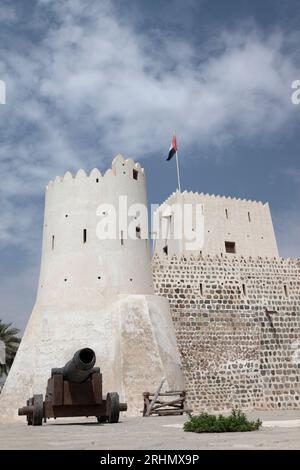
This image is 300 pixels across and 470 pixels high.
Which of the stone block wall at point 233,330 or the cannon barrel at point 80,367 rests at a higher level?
the stone block wall at point 233,330

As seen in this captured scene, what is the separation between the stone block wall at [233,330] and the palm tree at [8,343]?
13.5 meters

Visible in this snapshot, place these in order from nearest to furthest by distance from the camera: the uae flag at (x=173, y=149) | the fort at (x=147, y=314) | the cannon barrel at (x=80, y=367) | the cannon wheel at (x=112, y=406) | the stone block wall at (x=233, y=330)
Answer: the cannon barrel at (x=80, y=367), the cannon wheel at (x=112, y=406), the fort at (x=147, y=314), the stone block wall at (x=233, y=330), the uae flag at (x=173, y=149)

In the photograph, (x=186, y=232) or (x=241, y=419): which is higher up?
(x=186, y=232)

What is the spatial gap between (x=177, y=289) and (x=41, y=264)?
213 inches

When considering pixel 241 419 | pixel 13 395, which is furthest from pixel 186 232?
pixel 241 419

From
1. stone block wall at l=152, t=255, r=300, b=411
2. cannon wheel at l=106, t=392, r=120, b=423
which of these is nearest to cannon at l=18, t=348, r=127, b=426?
cannon wheel at l=106, t=392, r=120, b=423

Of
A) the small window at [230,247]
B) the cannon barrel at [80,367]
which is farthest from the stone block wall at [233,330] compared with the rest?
the cannon barrel at [80,367]

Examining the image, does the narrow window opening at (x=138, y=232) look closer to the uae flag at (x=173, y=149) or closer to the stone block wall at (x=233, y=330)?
the stone block wall at (x=233, y=330)

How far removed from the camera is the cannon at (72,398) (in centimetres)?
979

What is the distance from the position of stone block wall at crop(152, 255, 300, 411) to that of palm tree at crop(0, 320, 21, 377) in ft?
44.4

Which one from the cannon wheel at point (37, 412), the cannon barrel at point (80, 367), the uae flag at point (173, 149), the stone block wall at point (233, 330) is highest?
the uae flag at point (173, 149)

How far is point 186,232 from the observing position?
86.8ft

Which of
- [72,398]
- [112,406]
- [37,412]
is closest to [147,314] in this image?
[112,406]
